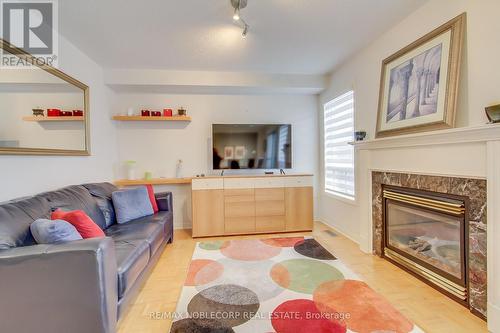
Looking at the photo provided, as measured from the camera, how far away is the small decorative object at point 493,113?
144cm

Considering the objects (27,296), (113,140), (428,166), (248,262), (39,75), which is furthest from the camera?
(113,140)

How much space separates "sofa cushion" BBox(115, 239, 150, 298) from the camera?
154 cm

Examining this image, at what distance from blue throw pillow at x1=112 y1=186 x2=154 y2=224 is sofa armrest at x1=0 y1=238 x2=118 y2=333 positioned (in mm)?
1359

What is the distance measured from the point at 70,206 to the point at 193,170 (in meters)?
1.99

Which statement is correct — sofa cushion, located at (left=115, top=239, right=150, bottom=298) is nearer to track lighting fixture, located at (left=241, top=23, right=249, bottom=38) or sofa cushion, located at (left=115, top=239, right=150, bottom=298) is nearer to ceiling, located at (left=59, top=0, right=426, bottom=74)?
ceiling, located at (left=59, top=0, right=426, bottom=74)

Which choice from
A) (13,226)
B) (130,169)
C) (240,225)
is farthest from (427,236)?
(130,169)

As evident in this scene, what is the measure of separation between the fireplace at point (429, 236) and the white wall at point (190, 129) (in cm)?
187

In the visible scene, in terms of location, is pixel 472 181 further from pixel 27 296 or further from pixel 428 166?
pixel 27 296

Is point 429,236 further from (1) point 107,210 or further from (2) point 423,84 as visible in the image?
(1) point 107,210

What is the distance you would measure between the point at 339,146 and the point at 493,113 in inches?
82.5

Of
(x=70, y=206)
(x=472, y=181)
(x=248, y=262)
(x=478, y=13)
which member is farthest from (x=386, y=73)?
(x=70, y=206)

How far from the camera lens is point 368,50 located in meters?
2.84

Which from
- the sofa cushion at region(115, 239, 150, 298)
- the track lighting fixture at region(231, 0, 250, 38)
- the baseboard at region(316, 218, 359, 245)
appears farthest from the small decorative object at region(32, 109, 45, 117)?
the baseboard at region(316, 218, 359, 245)

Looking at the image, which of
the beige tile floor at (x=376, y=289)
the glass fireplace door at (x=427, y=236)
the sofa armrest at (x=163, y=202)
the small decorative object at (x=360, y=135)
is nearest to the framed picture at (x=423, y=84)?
the small decorative object at (x=360, y=135)
